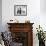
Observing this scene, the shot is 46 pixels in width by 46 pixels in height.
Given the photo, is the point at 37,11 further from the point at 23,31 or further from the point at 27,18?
the point at 23,31

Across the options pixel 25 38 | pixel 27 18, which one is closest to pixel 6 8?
pixel 27 18

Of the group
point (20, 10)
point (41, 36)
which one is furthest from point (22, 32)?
point (20, 10)

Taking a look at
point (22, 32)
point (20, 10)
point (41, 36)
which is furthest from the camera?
point (20, 10)

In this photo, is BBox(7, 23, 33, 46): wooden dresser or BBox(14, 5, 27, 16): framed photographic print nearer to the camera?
BBox(7, 23, 33, 46): wooden dresser

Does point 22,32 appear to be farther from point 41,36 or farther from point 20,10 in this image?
point 20,10

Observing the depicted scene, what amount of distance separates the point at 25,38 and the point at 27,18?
800 millimetres

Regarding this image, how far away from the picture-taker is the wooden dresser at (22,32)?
5.57m

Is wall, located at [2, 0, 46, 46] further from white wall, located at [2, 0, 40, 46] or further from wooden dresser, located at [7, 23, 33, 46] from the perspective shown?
wooden dresser, located at [7, 23, 33, 46]

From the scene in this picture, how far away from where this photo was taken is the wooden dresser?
557 cm

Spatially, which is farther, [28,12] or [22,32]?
[28,12]

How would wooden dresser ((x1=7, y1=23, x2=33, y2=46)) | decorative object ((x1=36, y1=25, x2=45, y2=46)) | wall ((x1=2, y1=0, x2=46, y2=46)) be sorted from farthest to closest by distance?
wall ((x1=2, y1=0, x2=46, y2=46)) → wooden dresser ((x1=7, y1=23, x2=33, y2=46)) → decorative object ((x1=36, y1=25, x2=45, y2=46))

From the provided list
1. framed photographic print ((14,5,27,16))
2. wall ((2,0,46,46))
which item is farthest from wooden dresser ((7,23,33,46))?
framed photographic print ((14,5,27,16))

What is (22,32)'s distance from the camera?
5.64m

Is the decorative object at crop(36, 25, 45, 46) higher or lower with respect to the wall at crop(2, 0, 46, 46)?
lower
